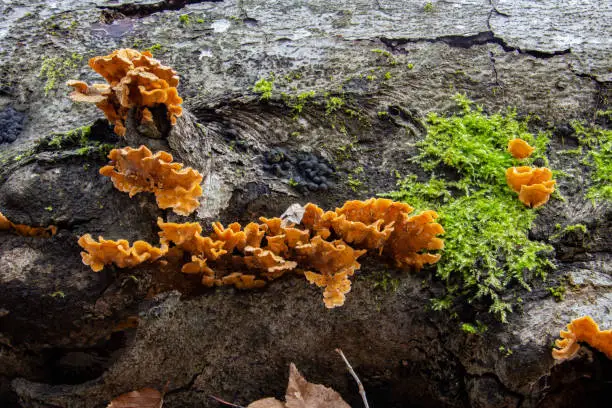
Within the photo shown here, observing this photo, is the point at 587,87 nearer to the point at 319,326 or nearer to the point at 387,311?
the point at 387,311

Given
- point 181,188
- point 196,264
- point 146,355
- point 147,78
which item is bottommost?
point 146,355

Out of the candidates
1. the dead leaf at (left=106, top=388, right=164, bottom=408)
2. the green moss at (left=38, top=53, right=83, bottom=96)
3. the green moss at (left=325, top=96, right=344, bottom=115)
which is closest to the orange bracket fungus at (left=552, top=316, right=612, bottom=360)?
the green moss at (left=325, top=96, right=344, bottom=115)

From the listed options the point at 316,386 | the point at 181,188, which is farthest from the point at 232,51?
the point at 316,386

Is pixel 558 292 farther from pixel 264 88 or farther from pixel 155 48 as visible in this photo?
pixel 155 48

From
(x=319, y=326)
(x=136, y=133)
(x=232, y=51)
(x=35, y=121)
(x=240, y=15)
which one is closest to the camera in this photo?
(x=136, y=133)

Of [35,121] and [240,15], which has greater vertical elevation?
[240,15]

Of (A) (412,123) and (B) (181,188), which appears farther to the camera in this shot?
(A) (412,123)

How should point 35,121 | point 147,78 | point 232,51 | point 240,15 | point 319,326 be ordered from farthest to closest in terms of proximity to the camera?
point 240,15 < point 232,51 < point 35,121 < point 319,326 < point 147,78
